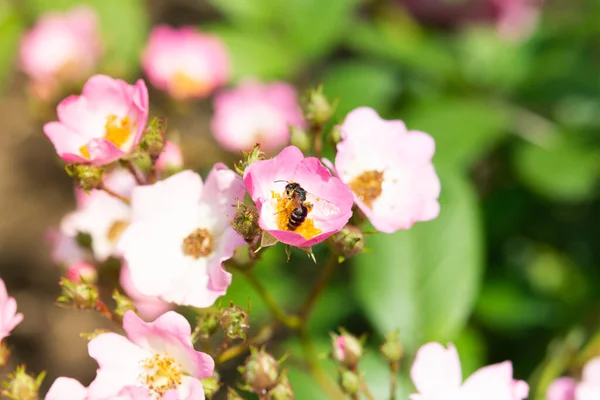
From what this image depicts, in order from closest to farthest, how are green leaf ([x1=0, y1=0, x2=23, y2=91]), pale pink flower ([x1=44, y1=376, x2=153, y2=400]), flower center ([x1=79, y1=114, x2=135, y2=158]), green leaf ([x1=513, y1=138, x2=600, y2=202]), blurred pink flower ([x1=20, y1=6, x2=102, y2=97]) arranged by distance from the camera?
1. pale pink flower ([x1=44, y1=376, x2=153, y2=400])
2. flower center ([x1=79, y1=114, x2=135, y2=158])
3. green leaf ([x1=513, y1=138, x2=600, y2=202])
4. green leaf ([x1=0, y1=0, x2=23, y2=91])
5. blurred pink flower ([x1=20, y1=6, x2=102, y2=97])

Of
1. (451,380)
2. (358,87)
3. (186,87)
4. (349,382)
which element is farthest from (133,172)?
(186,87)

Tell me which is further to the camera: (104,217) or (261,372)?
(104,217)

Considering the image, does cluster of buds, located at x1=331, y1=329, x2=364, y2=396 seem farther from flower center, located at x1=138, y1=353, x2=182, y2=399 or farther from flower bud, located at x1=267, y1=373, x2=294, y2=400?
flower center, located at x1=138, y1=353, x2=182, y2=399

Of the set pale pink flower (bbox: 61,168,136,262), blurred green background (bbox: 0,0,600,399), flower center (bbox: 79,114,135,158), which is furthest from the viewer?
blurred green background (bbox: 0,0,600,399)

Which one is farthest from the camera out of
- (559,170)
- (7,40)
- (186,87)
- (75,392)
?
(186,87)

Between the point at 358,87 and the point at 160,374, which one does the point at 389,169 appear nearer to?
the point at 160,374

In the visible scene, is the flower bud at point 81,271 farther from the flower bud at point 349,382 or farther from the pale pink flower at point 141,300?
the flower bud at point 349,382

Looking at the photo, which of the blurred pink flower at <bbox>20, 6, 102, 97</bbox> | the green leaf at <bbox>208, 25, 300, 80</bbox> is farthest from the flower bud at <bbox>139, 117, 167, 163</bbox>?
the blurred pink flower at <bbox>20, 6, 102, 97</bbox>

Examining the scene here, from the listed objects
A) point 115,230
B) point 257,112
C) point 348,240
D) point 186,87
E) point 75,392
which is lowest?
point 257,112
